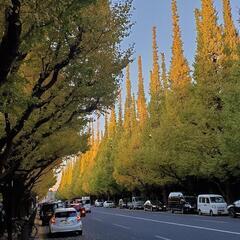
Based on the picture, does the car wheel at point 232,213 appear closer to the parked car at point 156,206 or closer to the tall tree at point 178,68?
the tall tree at point 178,68

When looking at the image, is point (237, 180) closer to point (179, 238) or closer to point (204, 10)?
point (204, 10)

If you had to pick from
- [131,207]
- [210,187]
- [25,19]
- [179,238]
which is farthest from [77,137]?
[131,207]

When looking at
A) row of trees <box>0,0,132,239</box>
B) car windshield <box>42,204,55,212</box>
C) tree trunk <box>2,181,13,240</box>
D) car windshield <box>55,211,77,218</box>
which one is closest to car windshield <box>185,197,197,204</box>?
car windshield <box>42,204,55,212</box>

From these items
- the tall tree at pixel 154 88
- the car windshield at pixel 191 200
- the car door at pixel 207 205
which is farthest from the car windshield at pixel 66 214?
the tall tree at pixel 154 88

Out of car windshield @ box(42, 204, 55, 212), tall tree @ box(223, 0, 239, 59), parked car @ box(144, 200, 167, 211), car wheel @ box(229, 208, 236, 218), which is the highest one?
tall tree @ box(223, 0, 239, 59)

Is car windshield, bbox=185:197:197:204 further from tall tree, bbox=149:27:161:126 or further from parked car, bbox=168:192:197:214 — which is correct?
tall tree, bbox=149:27:161:126

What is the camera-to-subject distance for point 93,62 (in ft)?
46.3

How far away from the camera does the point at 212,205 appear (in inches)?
1531

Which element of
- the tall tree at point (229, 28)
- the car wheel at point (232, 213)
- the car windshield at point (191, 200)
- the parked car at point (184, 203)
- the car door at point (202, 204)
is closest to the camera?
the car wheel at point (232, 213)

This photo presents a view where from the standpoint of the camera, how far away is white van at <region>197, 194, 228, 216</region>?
38.6m

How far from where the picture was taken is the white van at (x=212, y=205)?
127 ft

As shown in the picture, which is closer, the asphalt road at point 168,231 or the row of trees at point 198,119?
the asphalt road at point 168,231

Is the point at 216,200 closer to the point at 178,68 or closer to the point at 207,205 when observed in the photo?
the point at 207,205

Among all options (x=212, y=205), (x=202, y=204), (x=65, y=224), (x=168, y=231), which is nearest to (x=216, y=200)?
(x=212, y=205)
